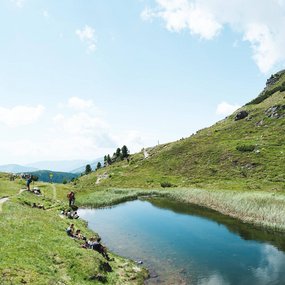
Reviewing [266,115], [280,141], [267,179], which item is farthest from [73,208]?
[266,115]

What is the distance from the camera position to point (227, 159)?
12175cm

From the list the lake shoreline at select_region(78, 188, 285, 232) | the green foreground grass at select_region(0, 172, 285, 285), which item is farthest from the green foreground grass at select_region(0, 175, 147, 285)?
the lake shoreline at select_region(78, 188, 285, 232)

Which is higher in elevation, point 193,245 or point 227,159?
point 227,159

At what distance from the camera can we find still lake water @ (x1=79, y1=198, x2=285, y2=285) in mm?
35406

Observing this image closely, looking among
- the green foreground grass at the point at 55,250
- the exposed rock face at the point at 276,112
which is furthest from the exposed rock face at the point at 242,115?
the green foreground grass at the point at 55,250

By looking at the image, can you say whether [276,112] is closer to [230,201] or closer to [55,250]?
[230,201]

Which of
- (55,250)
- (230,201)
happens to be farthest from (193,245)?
(230,201)

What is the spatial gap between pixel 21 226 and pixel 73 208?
3422cm

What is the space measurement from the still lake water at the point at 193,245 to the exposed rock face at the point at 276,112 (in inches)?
3683

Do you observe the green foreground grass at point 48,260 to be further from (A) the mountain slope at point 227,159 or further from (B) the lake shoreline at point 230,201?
(A) the mountain slope at point 227,159

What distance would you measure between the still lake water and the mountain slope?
113 feet

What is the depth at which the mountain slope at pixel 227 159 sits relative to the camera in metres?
106

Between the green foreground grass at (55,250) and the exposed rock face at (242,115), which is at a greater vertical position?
the exposed rock face at (242,115)

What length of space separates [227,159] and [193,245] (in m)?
78.3
